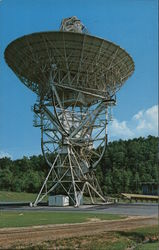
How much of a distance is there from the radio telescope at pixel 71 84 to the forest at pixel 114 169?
114 feet

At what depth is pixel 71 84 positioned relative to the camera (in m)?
35.2

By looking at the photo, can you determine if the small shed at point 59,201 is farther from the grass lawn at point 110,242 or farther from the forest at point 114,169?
the forest at point 114,169

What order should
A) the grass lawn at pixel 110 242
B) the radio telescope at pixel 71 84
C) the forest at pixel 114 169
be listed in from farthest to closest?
the forest at pixel 114 169
the radio telescope at pixel 71 84
the grass lawn at pixel 110 242

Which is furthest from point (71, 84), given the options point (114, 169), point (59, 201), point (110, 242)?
point (114, 169)

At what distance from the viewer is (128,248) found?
1307 centimetres

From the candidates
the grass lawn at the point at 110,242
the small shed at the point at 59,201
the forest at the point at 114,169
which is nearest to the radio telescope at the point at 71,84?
the small shed at the point at 59,201

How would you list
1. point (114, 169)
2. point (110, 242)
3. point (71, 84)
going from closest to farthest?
point (110, 242), point (71, 84), point (114, 169)

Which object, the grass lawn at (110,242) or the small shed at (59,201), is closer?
the grass lawn at (110,242)

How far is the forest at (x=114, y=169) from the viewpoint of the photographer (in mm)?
72938

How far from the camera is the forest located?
7294 cm

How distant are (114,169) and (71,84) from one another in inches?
2028

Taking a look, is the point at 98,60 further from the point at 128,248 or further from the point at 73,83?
the point at 128,248

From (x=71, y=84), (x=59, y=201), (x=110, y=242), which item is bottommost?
(x=59, y=201)

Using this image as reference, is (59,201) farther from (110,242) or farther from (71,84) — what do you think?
(110,242)
